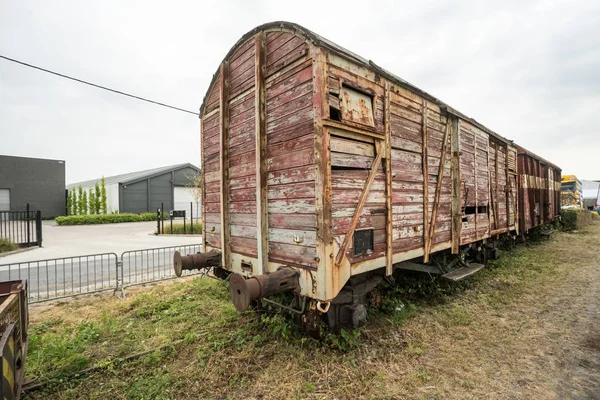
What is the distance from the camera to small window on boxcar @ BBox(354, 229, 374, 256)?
3.37m

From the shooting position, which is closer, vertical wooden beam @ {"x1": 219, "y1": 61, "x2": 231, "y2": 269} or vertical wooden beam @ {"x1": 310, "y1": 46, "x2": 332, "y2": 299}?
vertical wooden beam @ {"x1": 310, "y1": 46, "x2": 332, "y2": 299}

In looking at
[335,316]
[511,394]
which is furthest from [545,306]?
[335,316]

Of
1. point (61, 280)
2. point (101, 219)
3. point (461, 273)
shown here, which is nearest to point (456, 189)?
point (461, 273)

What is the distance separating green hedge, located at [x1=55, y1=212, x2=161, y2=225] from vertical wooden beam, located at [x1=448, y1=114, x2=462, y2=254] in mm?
28688

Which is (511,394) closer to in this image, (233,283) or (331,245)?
(331,245)

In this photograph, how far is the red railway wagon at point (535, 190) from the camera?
30.2ft

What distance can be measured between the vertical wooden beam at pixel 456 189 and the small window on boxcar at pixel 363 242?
266cm

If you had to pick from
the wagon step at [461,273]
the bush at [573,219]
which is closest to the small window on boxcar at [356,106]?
the wagon step at [461,273]

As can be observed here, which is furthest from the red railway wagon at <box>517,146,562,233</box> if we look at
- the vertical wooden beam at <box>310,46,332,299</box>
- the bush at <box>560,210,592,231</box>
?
the vertical wooden beam at <box>310,46,332,299</box>

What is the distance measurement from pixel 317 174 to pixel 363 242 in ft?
3.70

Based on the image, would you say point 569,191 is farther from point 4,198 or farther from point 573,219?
point 4,198

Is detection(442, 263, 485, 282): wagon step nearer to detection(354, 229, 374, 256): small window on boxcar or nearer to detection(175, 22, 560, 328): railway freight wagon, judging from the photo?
detection(175, 22, 560, 328): railway freight wagon

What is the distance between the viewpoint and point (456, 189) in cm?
536

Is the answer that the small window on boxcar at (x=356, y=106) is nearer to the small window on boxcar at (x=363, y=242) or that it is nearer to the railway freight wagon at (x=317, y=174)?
the railway freight wagon at (x=317, y=174)
